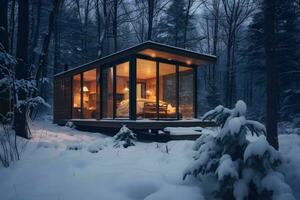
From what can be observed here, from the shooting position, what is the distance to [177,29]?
2419cm

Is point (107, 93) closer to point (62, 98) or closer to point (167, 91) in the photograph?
point (167, 91)

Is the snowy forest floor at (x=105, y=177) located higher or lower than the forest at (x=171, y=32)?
lower

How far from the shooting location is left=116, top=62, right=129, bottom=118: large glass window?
10.9 m

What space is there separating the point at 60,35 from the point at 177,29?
989 centimetres

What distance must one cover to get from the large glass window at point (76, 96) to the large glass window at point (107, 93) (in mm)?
2892

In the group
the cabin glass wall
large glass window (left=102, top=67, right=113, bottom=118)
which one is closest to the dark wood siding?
large glass window (left=102, top=67, right=113, bottom=118)

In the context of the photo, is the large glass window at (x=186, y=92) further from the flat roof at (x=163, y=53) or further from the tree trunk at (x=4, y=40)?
the tree trunk at (x=4, y=40)

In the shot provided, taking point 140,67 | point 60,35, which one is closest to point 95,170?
point 140,67

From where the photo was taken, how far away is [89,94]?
46.9 ft

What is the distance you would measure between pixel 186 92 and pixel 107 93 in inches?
119

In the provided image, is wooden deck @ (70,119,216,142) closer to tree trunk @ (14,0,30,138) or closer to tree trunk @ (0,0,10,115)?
tree trunk @ (14,0,30,138)

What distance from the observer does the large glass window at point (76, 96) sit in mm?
14633

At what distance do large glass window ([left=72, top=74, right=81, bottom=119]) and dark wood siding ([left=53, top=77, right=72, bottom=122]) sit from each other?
31 centimetres

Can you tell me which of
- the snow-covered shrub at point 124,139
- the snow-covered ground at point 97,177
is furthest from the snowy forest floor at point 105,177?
the snow-covered shrub at point 124,139
